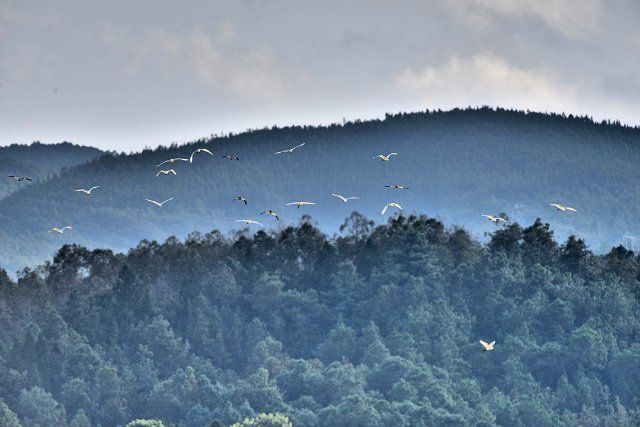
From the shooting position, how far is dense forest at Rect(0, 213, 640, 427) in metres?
126

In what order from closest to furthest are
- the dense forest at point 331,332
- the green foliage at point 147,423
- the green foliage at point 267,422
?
the green foliage at point 267,422
the green foliage at point 147,423
the dense forest at point 331,332

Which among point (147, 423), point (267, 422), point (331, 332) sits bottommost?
point (267, 422)

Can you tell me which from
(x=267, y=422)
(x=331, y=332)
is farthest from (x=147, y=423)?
(x=331, y=332)

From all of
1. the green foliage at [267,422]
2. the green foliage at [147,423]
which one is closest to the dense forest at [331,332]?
the green foliage at [147,423]

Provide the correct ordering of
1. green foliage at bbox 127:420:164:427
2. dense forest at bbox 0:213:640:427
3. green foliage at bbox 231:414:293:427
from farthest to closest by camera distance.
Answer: dense forest at bbox 0:213:640:427 → green foliage at bbox 127:420:164:427 → green foliage at bbox 231:414:293:427

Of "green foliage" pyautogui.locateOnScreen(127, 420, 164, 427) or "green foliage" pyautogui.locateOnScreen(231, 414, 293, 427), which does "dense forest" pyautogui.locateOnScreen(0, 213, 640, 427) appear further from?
"green foliage" pyautogui.locateOnScreen(231, 414, 293, 427)

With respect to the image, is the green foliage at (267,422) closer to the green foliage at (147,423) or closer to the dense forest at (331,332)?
the dense forest at (331,332)

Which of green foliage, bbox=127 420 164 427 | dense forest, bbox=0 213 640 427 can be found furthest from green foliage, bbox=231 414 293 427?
green foliage, bbox=127 420 164 427

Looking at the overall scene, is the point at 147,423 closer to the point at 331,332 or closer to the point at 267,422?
the point at 267,422

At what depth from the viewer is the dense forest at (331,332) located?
12594 centimetres

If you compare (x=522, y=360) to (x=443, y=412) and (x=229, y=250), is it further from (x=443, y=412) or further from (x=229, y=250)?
(x=229, y=250)

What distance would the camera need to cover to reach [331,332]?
466 feet

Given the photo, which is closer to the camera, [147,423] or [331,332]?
Result: [147,423]

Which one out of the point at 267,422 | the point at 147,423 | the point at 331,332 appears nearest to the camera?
the point at 267,422
